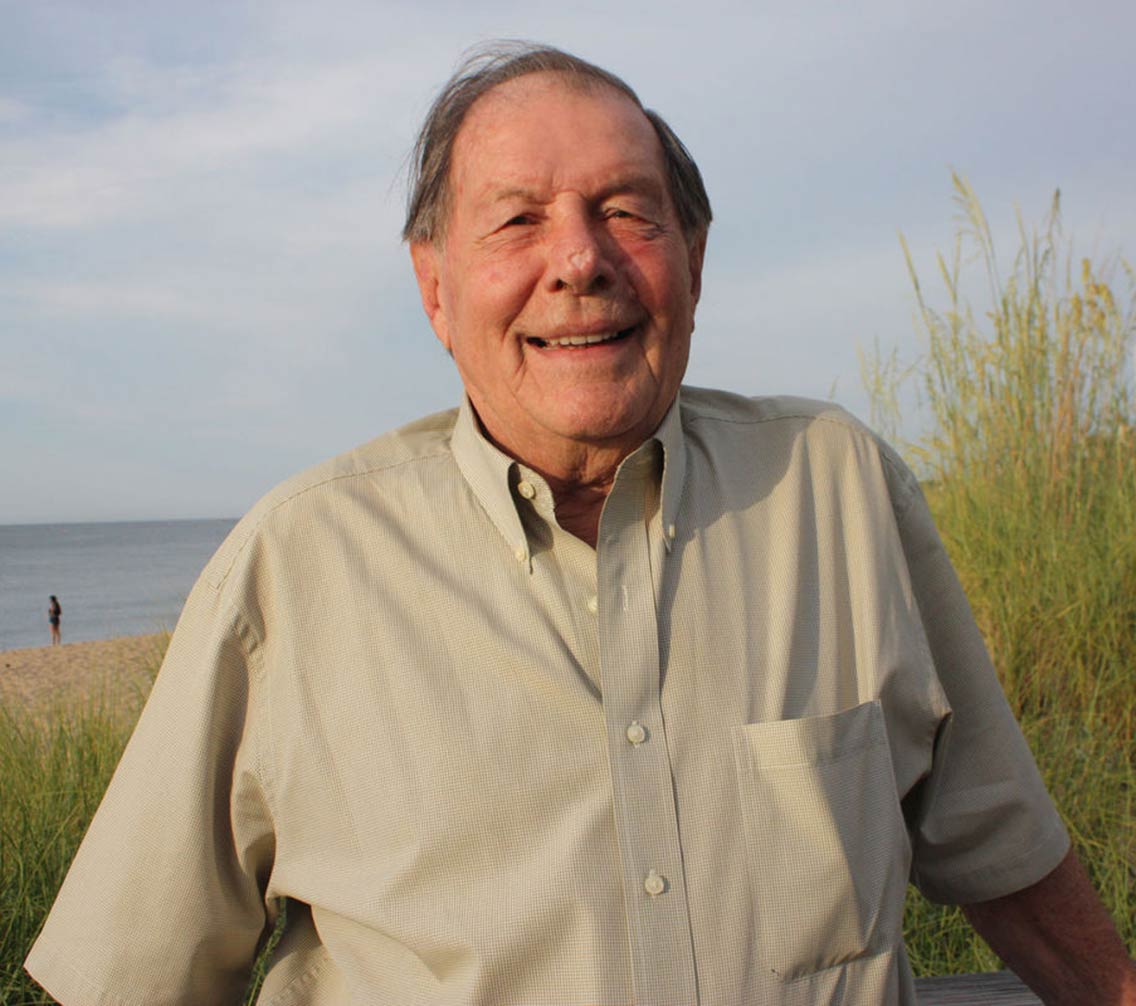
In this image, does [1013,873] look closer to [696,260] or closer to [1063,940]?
[1063,940]

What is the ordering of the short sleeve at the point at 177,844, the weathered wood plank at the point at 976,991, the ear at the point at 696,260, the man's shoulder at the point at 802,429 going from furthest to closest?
the weathered wood plank at the point at 976,991 < the ear at the point at 696,260 < the man's shoulder at the point at 802,429 < the short sleeve at the point at 177,844

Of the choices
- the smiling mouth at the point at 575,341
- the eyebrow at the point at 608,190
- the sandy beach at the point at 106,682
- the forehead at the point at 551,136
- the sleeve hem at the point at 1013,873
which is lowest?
the sleeve hem at the point at 1013,873

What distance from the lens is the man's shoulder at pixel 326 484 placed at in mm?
1538

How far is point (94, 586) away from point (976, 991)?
1650 inches

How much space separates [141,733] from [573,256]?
0.83m

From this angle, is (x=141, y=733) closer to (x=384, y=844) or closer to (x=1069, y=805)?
(x=384, y=844)

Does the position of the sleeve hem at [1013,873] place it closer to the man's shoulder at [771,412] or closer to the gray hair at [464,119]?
the man's shoulder at [771,412]

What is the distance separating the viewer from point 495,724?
1429mm

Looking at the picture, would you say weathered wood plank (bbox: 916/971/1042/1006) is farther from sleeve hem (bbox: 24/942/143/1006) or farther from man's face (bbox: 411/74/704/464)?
sleeve hem (bbox: 24/942/143/1006)

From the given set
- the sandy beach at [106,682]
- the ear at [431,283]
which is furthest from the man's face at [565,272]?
the sandy beach at [106,682]

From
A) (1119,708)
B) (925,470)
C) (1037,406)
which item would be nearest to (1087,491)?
(1037,406)

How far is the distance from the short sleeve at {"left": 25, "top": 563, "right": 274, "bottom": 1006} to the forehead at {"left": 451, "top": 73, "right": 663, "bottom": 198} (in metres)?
0.70

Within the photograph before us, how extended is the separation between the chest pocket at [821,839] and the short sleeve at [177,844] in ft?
2.00

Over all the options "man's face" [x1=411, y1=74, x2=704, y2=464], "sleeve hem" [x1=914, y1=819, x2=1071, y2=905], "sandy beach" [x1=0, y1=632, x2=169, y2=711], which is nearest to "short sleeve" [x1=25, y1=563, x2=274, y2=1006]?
"man's face" [x1=411, y1=74, x2=704, y2=464]
